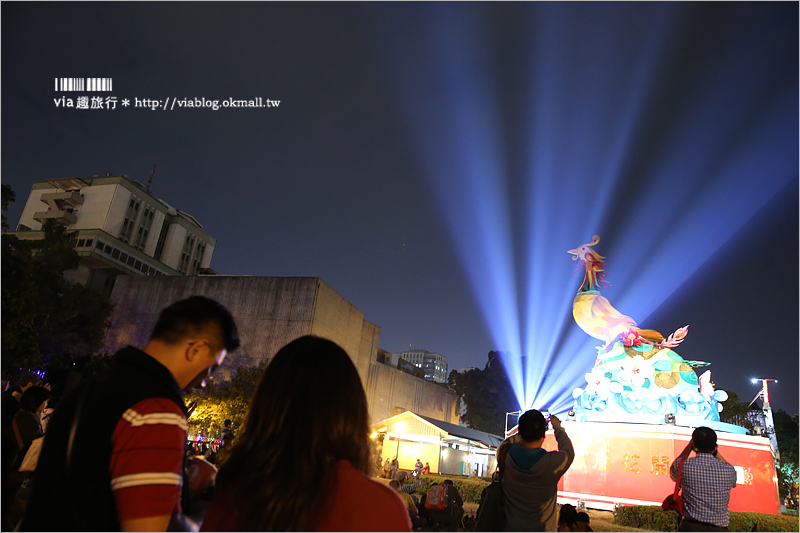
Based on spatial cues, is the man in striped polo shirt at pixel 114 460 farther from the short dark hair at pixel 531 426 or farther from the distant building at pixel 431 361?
the distant building at pixel 431 361

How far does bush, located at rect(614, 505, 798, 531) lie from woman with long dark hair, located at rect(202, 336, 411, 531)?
13.9 m

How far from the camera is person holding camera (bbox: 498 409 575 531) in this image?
14.0 ft

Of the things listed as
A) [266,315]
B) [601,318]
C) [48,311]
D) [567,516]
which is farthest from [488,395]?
[567,516]

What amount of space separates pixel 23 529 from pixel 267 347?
34.6m

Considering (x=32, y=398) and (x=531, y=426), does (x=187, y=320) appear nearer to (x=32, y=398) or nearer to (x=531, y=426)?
(x=531, y=426)

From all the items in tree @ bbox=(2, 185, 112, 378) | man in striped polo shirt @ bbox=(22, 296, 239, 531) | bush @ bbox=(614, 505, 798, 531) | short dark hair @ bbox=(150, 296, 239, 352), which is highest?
tree @ bbox=(2, 185, 112, 378)

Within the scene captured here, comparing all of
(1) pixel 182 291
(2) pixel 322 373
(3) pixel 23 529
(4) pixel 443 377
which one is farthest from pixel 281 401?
(4) pixel 443 377

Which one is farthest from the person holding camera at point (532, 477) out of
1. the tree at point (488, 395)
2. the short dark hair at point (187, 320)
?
the tree at point (488, 395)

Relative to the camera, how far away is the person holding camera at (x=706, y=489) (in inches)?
168

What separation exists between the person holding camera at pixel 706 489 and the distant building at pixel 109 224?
50577 millimetres

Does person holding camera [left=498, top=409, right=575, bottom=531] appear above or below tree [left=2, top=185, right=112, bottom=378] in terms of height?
below

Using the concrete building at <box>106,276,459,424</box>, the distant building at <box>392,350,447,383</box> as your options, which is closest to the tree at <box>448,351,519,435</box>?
the concrete building at <box>106,276,459,424</box>

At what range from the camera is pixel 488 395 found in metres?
59.7

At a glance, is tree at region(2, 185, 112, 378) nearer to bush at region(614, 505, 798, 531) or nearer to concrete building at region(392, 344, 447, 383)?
bush at region(614, 505, 798, 531)
